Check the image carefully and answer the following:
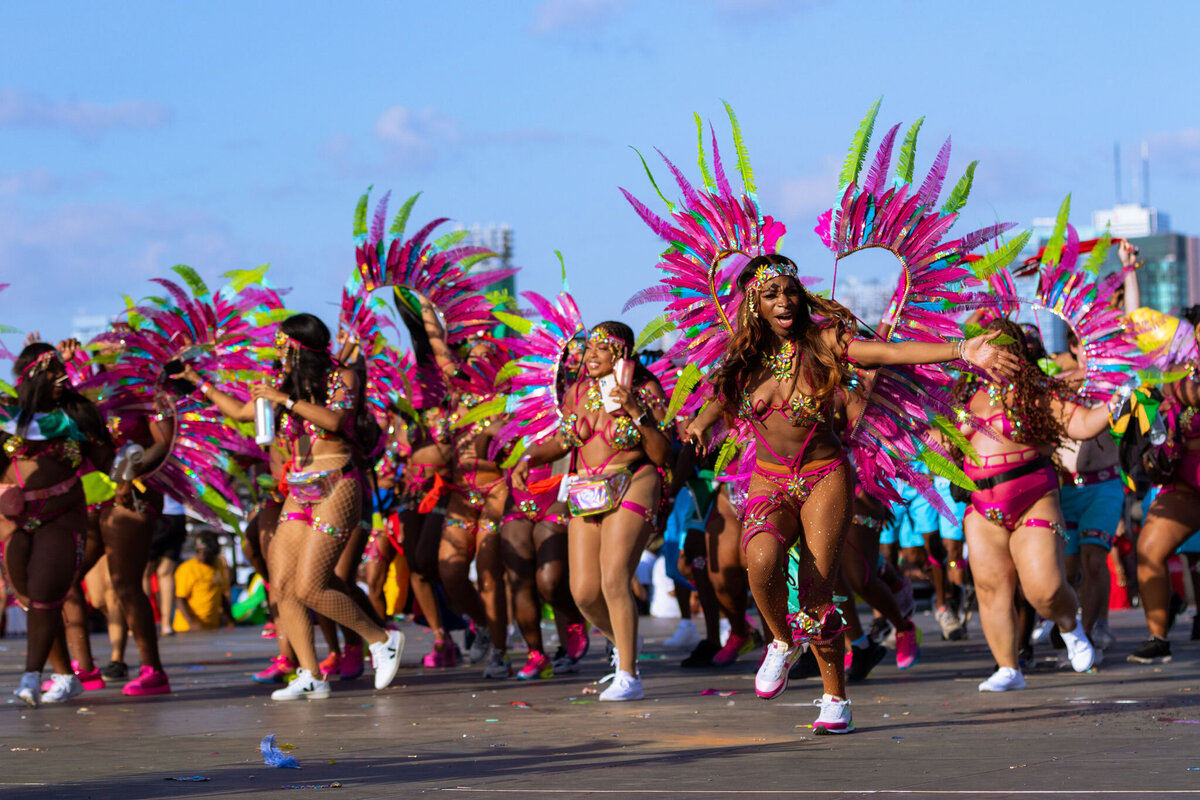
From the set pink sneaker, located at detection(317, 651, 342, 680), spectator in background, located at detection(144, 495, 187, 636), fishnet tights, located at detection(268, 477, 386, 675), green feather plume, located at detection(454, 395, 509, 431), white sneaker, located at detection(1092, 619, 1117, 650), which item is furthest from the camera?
spectator in background, located at detection(144, 495, 187, 636)

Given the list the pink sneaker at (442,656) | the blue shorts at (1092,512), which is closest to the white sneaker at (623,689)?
the blue shorts at (1092,512)

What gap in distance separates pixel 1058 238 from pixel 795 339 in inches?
111

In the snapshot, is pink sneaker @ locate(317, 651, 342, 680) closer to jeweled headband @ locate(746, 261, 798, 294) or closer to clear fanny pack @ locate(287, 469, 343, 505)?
clear fanny pack @ locate(287, 469, 343, 505)

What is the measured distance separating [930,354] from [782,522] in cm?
88

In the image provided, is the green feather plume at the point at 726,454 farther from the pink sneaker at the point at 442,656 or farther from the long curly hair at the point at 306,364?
the pink sneaker at the point at 442,656

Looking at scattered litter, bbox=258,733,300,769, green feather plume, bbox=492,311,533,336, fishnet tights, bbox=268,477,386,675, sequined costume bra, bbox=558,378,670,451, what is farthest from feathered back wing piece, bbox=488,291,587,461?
scattered litter, bbox=258,733,300,769

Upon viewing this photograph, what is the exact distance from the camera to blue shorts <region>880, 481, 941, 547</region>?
1251 centimetres

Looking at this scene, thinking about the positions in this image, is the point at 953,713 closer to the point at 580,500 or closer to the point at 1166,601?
the point at 580,500

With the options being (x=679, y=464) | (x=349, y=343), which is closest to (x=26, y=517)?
(x=349, y=343)

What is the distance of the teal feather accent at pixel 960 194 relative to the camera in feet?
22.1

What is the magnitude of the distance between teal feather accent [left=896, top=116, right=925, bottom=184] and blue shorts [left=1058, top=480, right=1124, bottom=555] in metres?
3.49

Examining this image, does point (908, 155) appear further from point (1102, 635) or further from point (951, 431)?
point (1102, 635)

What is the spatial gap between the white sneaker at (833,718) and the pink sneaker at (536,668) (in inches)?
137

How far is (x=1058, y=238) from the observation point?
27.9ft
